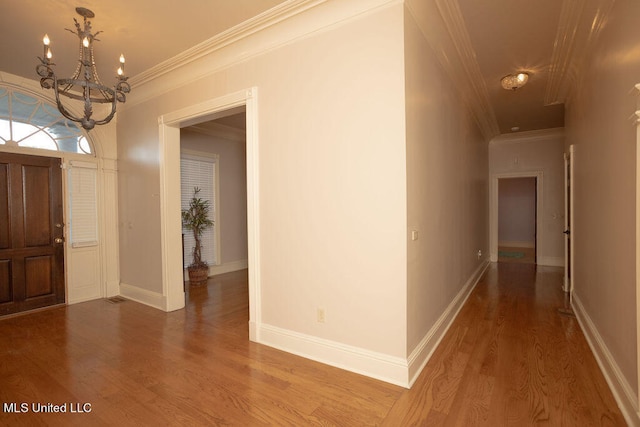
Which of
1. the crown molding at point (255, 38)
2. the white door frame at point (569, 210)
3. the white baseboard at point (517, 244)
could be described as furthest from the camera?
the white baseboard at point (517, 244)

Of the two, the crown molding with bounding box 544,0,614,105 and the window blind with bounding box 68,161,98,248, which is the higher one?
the crown molding with bounding box 544,0,614,105

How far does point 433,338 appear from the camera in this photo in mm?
2953

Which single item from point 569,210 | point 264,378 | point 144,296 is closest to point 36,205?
point 144,296

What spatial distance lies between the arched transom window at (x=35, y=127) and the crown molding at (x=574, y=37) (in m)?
6.09

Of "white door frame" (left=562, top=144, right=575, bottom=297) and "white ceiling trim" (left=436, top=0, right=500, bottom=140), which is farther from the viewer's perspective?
"white door frame" (left=562, top=144, right=575, bottom=297)

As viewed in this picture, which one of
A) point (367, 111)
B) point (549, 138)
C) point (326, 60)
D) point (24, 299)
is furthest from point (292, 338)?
point (549, 138)

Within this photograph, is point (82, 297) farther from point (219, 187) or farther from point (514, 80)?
point (514, 80)

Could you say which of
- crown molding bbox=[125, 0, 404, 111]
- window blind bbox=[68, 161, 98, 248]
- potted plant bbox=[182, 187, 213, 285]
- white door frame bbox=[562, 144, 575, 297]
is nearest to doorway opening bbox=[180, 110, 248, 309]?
potted plant bbox=[182, 187, 213, 285]

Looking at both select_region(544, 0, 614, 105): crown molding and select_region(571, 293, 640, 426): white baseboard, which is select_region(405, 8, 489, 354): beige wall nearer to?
select_region(544, 0, 614, 105): crown molding

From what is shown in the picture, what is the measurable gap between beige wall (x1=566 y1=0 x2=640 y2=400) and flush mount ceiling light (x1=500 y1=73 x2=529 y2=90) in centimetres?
65

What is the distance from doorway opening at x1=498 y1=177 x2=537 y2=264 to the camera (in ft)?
34.9

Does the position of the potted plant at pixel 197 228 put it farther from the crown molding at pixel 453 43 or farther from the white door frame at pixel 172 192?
the crown molding at pixel 453 43

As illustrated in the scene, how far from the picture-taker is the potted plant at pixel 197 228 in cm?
562

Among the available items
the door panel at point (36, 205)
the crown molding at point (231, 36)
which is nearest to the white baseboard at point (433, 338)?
the crown molding at point (231, 36)
